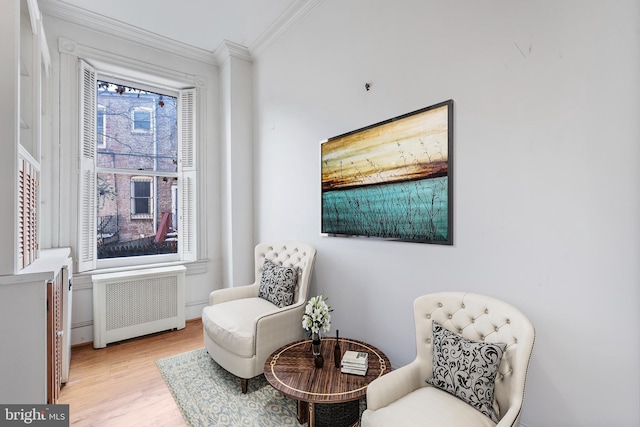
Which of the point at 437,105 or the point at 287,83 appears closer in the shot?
the point at 437,105

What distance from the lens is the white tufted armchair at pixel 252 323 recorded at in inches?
84.2

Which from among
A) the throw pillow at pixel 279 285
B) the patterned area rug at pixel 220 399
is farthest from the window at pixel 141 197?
the throw pillow at pixel 279 285

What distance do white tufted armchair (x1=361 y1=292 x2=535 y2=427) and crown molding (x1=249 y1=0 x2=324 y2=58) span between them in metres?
2.75

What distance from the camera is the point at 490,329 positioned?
1.49 meters

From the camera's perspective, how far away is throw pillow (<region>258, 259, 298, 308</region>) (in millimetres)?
2588

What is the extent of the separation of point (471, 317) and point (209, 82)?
393 cm

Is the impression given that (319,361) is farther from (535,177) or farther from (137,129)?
(137,129)

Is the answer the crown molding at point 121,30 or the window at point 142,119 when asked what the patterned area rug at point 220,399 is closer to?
the window at point 142,119

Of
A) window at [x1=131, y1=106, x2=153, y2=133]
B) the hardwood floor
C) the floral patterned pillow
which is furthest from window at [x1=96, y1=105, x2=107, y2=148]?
the floral patterned pillow

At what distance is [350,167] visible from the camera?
2.44 metres

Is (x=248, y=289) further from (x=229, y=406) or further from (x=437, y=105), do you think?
(x=437, y=105)

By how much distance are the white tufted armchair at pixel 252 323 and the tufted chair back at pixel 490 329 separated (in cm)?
105

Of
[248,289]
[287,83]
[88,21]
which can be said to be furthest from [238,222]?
[88,21]

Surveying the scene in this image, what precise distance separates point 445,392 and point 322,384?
63 centimetres
